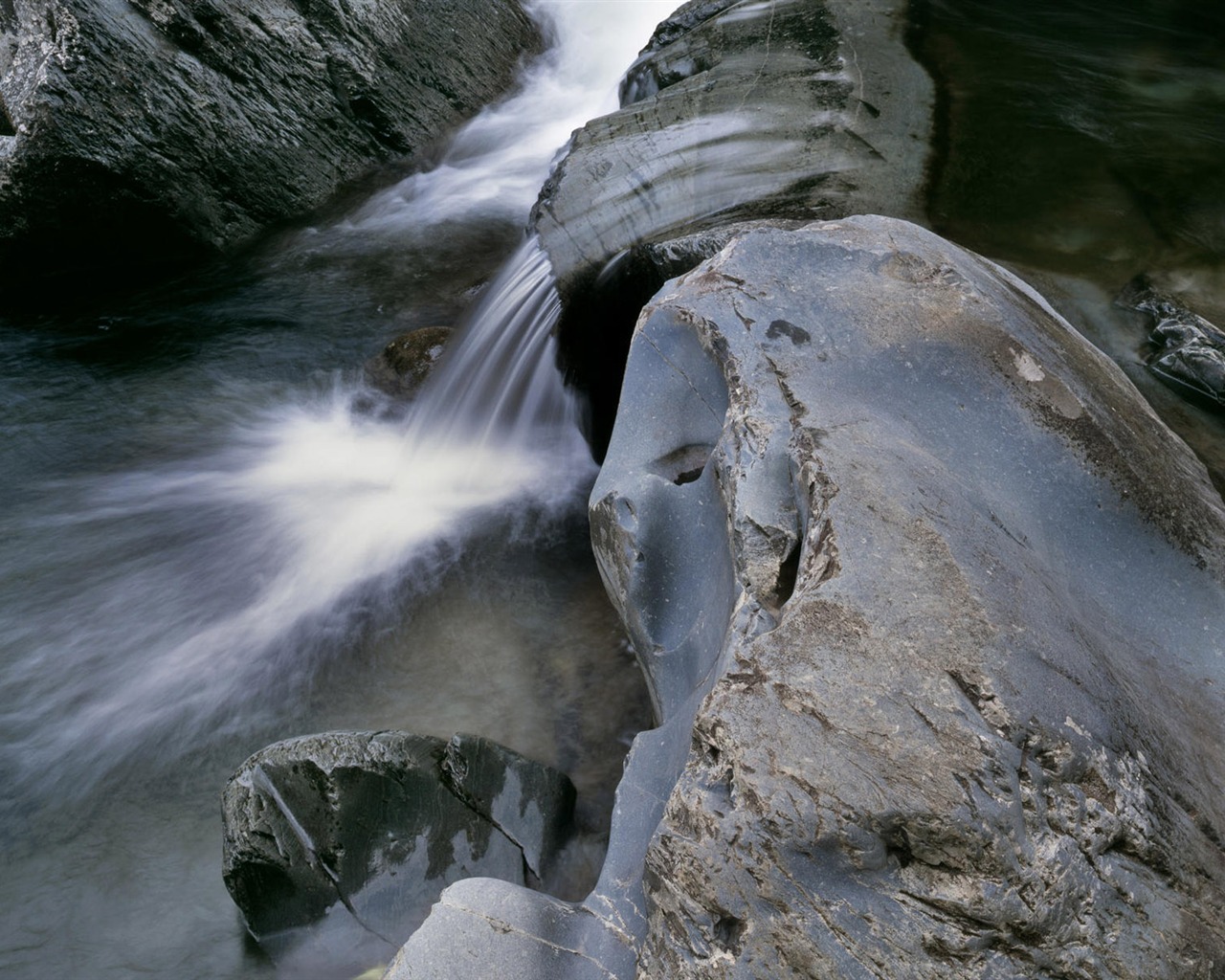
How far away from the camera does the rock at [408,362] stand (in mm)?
5488

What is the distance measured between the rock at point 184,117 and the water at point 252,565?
1.45 ft

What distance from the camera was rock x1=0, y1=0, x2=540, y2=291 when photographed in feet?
19.7

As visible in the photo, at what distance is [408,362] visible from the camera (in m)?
5.56

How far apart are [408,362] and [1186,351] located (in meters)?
3.69

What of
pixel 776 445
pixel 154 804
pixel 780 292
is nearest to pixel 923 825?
pixel 776 445

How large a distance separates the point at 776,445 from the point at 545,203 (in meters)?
2.74

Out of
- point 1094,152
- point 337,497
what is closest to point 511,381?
point 337,497

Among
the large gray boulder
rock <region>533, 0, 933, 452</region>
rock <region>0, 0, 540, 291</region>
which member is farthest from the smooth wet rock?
rock <region>0, 0, 540, 291</region>

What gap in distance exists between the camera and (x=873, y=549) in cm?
197

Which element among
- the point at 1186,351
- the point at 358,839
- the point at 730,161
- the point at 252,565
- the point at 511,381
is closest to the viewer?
the point at 358,839

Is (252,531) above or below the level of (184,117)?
below

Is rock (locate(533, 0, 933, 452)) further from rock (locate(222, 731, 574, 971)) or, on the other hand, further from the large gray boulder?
rock (locate(222, 731, 574, 971))

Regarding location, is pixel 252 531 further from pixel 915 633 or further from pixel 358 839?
pixel 915 633

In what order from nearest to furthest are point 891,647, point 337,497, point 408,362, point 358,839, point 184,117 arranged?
point 891,647 → point 358,839 → point 337,497 → point 408,362 → point 184,117
